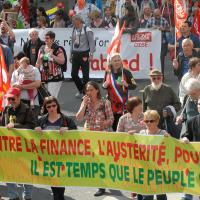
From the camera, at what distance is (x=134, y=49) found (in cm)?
1603

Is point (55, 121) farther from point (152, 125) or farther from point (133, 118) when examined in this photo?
point (152, 125)

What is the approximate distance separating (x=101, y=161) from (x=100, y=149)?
0.43 ft

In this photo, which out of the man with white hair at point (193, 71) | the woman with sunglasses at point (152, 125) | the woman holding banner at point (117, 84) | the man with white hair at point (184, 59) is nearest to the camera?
the woman with sunglasses at point (152, 125)

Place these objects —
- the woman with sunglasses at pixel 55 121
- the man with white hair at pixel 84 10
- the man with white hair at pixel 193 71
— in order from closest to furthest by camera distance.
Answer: the woman with sunglasses at pixel 55 121 < the man with white hair at pixel 193 71 < the man with white hair at pixel 84 10

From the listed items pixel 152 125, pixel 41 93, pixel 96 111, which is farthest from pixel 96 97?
pixel 41 93

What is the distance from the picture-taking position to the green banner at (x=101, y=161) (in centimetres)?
796

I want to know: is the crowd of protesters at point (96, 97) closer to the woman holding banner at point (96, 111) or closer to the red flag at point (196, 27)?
the woman holding banner at point (96, 111)

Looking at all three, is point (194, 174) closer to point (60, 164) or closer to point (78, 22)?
point (60, 164)

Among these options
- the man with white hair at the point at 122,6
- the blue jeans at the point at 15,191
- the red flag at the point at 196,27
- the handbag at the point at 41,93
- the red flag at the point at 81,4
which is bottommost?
the blue jeans at the point at 15,191

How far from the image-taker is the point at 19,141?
853 centimetres

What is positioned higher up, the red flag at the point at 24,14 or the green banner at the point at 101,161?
the red flag at the point at 24,14

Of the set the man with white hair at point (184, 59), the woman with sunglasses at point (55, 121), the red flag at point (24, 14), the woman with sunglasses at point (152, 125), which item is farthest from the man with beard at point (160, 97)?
the red flag at point (24, 14)

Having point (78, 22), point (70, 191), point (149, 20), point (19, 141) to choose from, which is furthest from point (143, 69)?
point (19, 141)

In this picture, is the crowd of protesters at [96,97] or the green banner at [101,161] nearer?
the green banner at [101,161]
